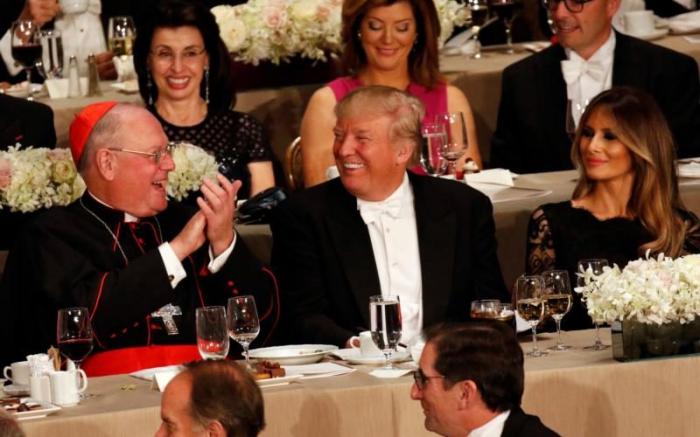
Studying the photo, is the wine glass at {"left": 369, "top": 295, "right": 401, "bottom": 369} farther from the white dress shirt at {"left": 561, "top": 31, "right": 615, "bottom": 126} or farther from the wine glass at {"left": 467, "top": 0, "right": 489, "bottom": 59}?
the wine glass at {"left": 467, "top": 0, "right": 489, "bottom": 59}

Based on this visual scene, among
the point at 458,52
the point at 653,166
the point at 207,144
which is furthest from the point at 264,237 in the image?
the point at 458,52

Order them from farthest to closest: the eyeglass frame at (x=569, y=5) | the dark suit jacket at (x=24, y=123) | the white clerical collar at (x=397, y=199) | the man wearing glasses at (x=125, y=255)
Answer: the eyeglass frame at (x=569, y=5) < the dark suit jacket at (x=24, y=123) < the white clerical collar at (x=397, y=199) < the man wearing glasses at (x=125, y=255)

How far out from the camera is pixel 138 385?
15.8ft

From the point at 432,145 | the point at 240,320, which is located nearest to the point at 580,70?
the point at 432,145

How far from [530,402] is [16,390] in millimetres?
1438

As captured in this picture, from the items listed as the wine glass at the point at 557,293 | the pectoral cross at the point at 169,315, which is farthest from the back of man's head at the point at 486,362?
the pectoral cross at the point at 169,315

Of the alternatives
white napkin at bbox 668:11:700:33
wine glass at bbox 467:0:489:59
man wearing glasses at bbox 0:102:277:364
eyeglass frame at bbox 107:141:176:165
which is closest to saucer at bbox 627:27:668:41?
white napkin at bbox 668:11:700:33

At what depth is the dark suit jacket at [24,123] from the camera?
271 inches

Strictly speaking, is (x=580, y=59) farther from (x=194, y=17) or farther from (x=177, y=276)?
(x=177, y=276)

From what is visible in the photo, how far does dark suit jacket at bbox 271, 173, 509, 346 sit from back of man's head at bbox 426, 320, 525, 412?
1.69 metres

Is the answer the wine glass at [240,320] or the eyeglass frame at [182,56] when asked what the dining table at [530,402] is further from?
the eyeglass frame at [182,56]

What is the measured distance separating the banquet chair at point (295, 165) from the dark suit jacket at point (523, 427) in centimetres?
311

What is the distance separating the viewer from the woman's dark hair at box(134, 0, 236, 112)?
6.90 meters

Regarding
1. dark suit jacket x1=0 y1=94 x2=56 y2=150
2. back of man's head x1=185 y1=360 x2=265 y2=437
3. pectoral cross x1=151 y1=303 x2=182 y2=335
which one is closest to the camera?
back of man's head x1=185 y1=360 x2=265 y2=437
